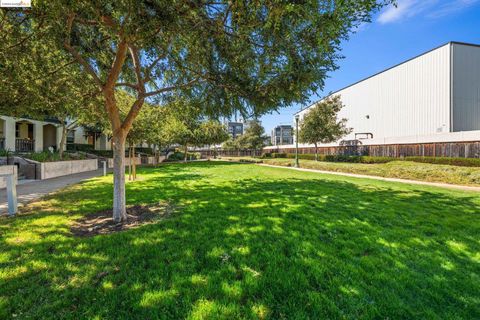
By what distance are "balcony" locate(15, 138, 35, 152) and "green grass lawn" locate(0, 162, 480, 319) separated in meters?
18.7

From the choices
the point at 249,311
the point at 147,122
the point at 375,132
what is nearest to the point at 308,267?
the point at 249,311

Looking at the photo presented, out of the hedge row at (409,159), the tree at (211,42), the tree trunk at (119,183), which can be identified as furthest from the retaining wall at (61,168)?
the hedge row at (409,159)

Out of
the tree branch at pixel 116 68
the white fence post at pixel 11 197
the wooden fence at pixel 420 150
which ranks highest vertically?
the tree branch at pixel 116 68

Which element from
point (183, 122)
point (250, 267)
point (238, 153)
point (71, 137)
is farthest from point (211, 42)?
point (238, 153)

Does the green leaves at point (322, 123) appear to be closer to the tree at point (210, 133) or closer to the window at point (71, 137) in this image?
the tree at point (210, 133)

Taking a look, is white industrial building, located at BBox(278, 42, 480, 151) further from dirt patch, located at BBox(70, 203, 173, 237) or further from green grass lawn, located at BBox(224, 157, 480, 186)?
dirt patch, located at BBox(70, 203, 173, 237)

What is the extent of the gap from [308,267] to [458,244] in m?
2.86

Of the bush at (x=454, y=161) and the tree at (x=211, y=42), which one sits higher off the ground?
the tree at (x=211, y=42)

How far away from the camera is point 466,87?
62.4 feet

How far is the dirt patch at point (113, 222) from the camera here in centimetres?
447

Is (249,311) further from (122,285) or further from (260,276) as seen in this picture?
(122,285)

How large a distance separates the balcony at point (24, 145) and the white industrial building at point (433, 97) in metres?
31.6

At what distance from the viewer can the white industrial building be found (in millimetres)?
18641

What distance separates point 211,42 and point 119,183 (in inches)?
169
